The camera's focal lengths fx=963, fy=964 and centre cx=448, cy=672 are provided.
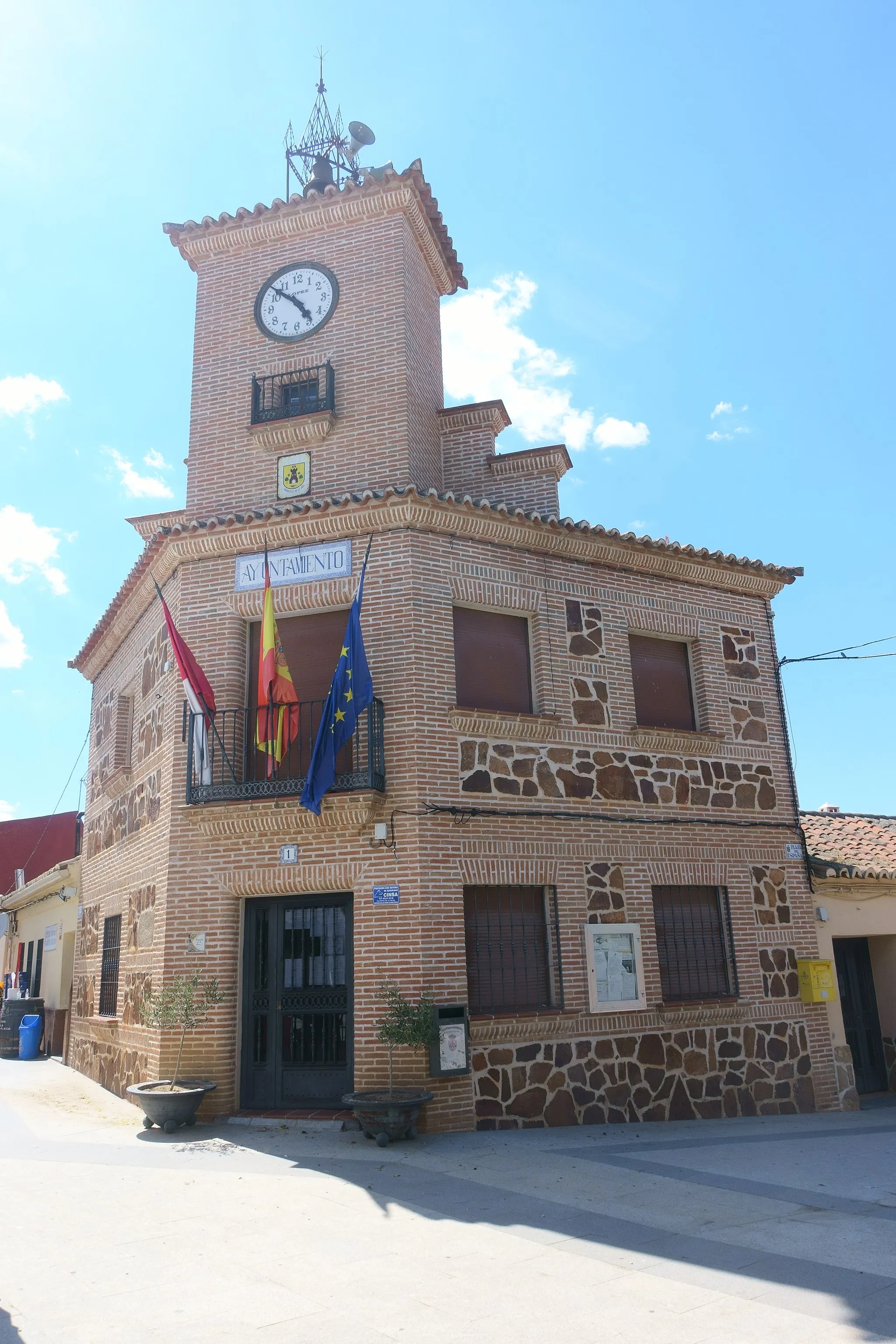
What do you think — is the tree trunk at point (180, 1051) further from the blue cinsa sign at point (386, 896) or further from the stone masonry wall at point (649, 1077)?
the stone masonry wall at point (649, 1077)

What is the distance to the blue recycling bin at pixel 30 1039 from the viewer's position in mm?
17406

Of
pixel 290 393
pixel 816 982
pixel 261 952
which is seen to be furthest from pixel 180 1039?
pixel 290 393

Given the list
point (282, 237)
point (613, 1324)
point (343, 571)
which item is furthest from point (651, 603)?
point (613, 1324)

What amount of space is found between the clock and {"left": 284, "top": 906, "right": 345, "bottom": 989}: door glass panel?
7.11 meters

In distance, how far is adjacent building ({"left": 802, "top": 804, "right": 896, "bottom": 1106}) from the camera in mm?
12039

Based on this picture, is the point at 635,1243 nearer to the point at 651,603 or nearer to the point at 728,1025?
the point at 728,1025

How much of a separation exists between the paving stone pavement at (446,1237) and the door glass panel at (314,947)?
1.33m

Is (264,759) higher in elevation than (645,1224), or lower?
higher

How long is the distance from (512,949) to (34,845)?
26094mm

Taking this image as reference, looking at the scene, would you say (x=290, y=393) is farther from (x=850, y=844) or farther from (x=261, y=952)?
(x=850, y=844)

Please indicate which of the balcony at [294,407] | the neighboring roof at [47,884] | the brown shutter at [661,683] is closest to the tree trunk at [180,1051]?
the brown shutter at [661,683]

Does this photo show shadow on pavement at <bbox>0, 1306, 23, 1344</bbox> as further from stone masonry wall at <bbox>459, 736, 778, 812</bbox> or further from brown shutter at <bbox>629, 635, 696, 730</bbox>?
brown shutter at <bbox>629, 635, 696, 730</bbox>

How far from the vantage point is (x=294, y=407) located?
39.2 ft

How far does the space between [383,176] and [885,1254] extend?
12083mm
